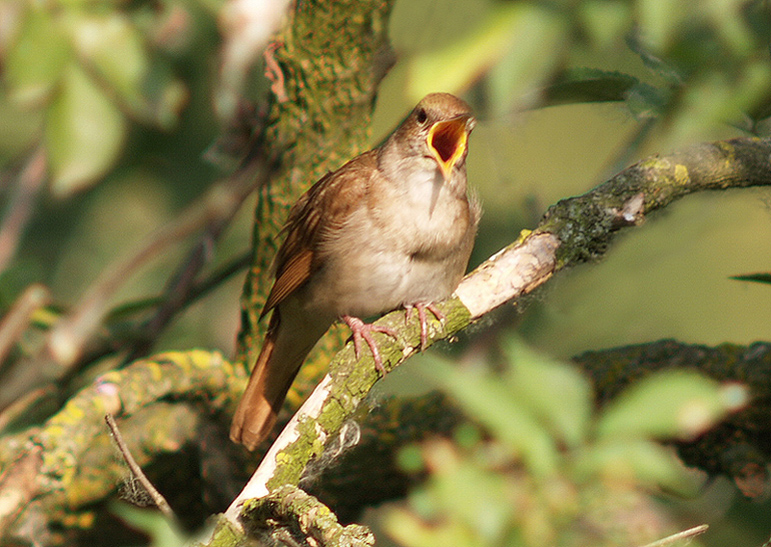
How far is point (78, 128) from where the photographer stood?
2141mm

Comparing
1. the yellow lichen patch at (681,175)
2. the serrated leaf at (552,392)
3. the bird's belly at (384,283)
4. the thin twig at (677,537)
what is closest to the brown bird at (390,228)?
the bird's belly at (384,283)

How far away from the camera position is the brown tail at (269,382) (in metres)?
2.90

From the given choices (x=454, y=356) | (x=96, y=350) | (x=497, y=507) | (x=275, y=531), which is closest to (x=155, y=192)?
(x=96, y=350)

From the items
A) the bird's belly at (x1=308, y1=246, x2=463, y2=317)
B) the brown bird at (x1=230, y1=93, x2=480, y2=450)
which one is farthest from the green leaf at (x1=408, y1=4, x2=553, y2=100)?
the bird's belly at (x1=308, y1=246, x2=463, y2=317)

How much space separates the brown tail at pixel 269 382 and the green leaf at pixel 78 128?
97 cm

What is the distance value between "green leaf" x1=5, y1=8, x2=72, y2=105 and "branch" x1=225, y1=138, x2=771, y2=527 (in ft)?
3.23

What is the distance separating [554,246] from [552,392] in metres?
0.80

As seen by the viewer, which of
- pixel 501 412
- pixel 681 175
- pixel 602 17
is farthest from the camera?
pixel 681 175

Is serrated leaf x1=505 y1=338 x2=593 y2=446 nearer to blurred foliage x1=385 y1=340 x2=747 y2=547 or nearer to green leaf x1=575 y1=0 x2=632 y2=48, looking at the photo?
blurred foliage x1=385 y1=340 x2=747 y2=547

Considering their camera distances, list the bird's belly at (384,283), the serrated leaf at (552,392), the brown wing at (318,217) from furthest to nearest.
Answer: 1. the brown wing at (318,217)
2. the bird's belly at (384,283)
3. the serrated leaf at (552,392)

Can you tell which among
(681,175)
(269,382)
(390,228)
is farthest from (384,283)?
(681,175)

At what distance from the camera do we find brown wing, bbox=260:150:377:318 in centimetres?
271

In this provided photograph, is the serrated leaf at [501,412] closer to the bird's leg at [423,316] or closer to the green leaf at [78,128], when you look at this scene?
the bird's leg at [423,316]

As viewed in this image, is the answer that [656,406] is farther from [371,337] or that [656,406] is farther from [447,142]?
[447,142]
